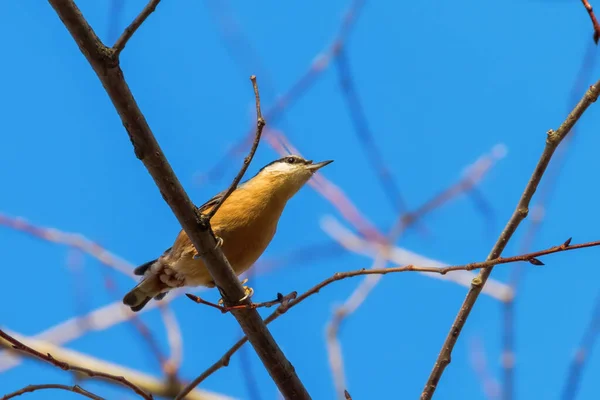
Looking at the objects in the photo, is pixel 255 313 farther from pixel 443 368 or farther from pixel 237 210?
pixel 237 210

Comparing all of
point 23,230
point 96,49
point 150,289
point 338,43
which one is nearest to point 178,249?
point 150,289

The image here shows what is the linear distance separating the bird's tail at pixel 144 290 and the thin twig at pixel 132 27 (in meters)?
2.49

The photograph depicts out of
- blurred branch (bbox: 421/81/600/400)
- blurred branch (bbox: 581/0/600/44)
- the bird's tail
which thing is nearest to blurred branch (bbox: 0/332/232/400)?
the bird's tail

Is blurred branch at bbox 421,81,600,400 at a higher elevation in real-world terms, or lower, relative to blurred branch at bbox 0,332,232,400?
lower

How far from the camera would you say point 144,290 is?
488cm

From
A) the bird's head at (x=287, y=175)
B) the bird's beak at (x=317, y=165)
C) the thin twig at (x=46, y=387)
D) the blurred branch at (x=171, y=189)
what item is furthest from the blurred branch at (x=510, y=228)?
the bird's beak at (x=317, y=165)

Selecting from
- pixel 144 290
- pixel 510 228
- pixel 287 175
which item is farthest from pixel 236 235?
pixel 510 228

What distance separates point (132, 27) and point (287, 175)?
253cm

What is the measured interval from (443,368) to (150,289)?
2.55 metres

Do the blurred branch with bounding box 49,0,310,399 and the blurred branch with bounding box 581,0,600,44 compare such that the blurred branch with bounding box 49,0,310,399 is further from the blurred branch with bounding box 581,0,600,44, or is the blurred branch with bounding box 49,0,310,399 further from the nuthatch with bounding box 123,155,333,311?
the blurred branch with bounding box 581,0,600,44

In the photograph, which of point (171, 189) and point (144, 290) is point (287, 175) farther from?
point (171, 189)

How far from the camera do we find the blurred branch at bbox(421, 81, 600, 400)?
2.62m

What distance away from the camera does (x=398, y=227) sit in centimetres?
409

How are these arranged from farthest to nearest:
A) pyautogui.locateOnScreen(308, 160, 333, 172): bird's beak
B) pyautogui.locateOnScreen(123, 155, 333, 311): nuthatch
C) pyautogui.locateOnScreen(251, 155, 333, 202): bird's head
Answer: pyautogui.locateOnScreen(308, 160, 333, 172): bird's beak → pyautogui.locateOnScreen(251, 155, 333, 202): bird's head → pyautogui.locateOnScreen(123, 155, 333, 311): nuthatch
